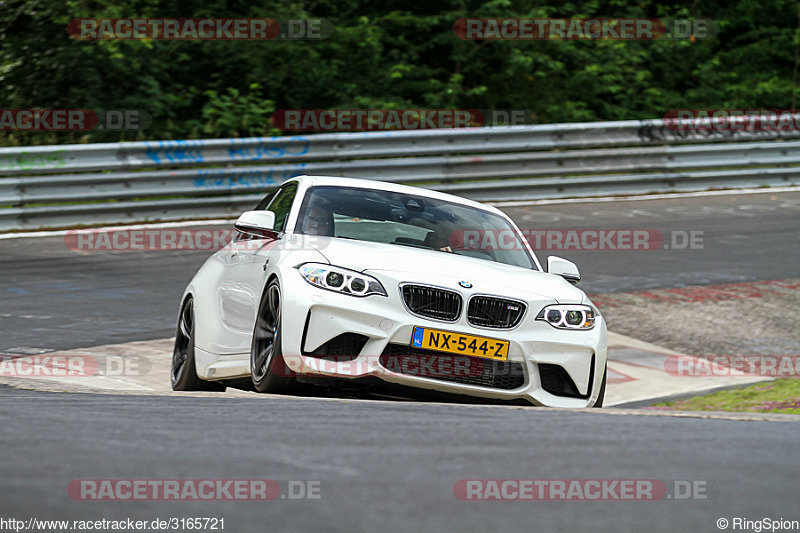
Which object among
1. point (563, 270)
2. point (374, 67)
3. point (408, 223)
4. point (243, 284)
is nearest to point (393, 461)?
point (243, 284)

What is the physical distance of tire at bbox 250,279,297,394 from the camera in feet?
19.7

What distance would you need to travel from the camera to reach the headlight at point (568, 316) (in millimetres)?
6355

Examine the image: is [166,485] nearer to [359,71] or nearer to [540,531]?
[540,531]

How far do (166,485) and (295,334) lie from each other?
2.83m

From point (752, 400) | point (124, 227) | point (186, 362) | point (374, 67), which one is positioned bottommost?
point (124, 227)

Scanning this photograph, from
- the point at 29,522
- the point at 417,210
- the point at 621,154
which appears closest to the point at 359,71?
the point at 621,154

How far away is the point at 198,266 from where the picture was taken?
40.8 feet

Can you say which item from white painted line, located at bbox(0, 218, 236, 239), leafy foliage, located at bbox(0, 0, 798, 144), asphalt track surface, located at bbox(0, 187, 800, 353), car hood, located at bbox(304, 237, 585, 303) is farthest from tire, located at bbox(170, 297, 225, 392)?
leafy foliage, located at bbox(0, 0, 798, 144)

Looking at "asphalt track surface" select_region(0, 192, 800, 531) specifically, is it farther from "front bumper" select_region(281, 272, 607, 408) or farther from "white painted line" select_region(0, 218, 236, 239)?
"white painted line" select_region(0, 218, 236, 239)

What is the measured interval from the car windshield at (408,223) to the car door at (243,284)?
240 mm

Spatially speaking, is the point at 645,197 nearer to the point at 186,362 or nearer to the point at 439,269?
the point at 186,362

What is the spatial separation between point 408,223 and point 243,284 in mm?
1142

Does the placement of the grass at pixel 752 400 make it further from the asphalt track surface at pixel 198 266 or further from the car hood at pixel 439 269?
the asphalt track surface at pixel 198 266

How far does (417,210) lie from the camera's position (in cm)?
750
